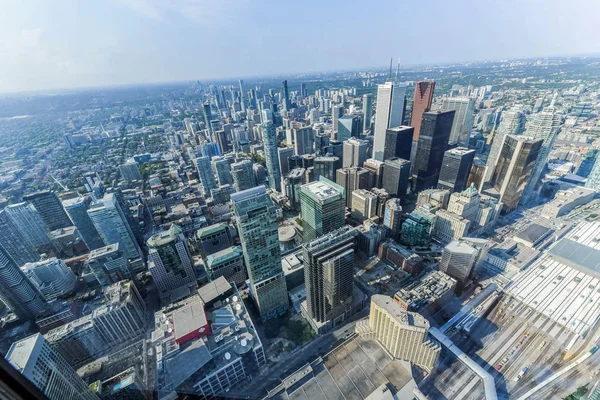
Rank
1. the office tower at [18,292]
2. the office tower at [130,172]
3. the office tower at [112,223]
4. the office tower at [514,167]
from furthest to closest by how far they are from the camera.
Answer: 1. the office tower at [130,172]
2. the office tower at [514,167]
3. the office tower at [112,223]
4. the office tower at [18,292]

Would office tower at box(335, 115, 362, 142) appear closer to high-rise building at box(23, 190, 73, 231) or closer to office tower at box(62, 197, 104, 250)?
office tower at box(62, 197, 104, 250)

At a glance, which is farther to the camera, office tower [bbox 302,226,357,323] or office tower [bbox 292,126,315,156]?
office tower [bbox 292,126,315,156]

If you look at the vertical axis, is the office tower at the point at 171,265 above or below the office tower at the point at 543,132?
below

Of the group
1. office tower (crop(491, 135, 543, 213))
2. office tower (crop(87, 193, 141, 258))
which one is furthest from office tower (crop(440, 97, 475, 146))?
office tower (crop(87, 193, 141, 258))

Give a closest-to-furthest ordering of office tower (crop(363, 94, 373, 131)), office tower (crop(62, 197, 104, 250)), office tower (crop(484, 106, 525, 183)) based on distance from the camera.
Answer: office tower (crop(62, 197, 104, 250)), office tower (crop(484, 106, 525, 183)), office tower (crop(363, 94, 373, 131))

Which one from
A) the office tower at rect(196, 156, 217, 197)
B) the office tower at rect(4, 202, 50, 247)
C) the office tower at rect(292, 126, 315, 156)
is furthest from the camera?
the office tower at rect(292, 126, 315, 156)

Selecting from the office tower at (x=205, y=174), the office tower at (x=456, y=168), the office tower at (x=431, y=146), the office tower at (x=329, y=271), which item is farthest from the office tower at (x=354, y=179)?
the office tower at (x=205, y=174)

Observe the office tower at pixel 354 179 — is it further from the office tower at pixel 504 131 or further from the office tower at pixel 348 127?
the office tower at pixel 348 127

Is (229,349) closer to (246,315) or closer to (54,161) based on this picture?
(246,315)

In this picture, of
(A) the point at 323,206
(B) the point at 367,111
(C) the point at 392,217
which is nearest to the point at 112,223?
(A) the point at 323,206
